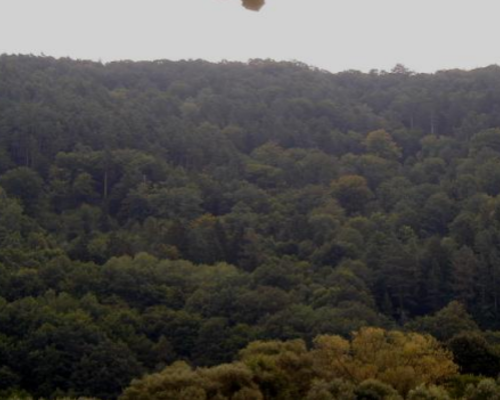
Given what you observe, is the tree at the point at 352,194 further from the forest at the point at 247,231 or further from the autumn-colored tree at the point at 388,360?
the autumn-colored tree at the point at 388,360

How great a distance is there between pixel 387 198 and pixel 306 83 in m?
39.2

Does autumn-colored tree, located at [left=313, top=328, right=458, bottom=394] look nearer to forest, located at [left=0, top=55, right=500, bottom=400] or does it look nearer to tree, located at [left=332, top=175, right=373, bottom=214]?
forest, located at [left=0, top=55, right=500, bottom=400]

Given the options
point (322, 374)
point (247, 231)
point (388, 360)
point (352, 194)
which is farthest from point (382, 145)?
point (322, 374)

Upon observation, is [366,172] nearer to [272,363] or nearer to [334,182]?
[334,182]

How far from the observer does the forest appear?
3906cm

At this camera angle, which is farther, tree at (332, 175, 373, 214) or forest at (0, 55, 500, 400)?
tree at (332, 175, 373, 214)

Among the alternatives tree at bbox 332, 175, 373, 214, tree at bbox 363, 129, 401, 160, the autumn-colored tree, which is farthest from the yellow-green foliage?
tree at bbox 363, 129, 401, 160

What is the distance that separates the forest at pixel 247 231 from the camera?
39.1 m

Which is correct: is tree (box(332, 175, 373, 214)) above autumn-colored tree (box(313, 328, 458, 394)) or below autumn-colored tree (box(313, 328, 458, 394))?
above

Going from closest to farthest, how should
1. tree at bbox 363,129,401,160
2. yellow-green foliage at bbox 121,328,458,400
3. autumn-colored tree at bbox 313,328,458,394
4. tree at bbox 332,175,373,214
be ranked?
1. yellow-green foliage at bbox 121,328,458,400
2. autumn-colored tree at bbox 313,328,458,394
3. tree at bbox 332,175,373,214
4. tree at bbox 363,129,401,160

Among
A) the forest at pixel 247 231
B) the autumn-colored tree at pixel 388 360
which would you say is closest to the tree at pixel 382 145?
the forest at pixel 247 231

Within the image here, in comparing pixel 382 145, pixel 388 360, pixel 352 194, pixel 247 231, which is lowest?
pixel 388 360

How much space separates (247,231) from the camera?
235 feet

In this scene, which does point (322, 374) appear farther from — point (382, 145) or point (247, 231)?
point (382, 145)
